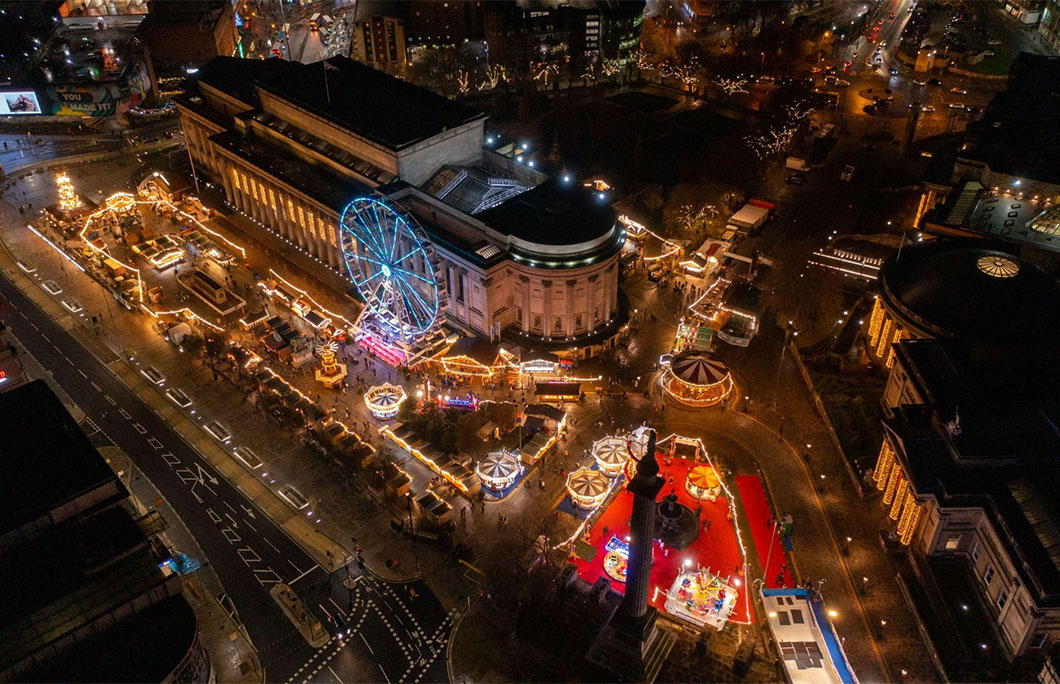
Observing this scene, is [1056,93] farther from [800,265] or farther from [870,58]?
[870,58]

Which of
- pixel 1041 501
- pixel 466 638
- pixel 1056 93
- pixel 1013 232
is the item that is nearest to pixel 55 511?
pixel 466 638

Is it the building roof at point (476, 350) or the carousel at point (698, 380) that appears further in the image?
the building roof at point (476, 350)

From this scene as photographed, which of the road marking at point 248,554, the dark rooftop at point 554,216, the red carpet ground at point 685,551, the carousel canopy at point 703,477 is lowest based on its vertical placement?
the road marking at point 248,554

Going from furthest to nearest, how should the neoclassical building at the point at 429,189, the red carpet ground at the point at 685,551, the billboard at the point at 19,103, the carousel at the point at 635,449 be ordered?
the billboard at the point at 19,103, the neoclassical building at the point at 429,189, the carousel at the point at 635,449, the red carpet ground at the point at 685,551

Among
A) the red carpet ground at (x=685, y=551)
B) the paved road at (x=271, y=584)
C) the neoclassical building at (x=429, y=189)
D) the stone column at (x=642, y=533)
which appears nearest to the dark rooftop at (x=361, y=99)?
the neoclassical building at (x=429, y=189)

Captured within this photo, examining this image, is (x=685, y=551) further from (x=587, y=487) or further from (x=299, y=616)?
(x=299, y=616)

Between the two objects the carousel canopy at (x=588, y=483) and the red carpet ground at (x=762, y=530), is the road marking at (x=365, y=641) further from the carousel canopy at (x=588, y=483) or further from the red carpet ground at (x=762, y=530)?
the red carpet ground at (x=762, y=530)

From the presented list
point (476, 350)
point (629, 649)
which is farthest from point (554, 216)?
point (629, 649)

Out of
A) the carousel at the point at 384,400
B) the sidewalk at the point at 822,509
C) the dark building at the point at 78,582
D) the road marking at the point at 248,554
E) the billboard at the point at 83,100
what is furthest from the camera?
the billboard at the point at 83,100
